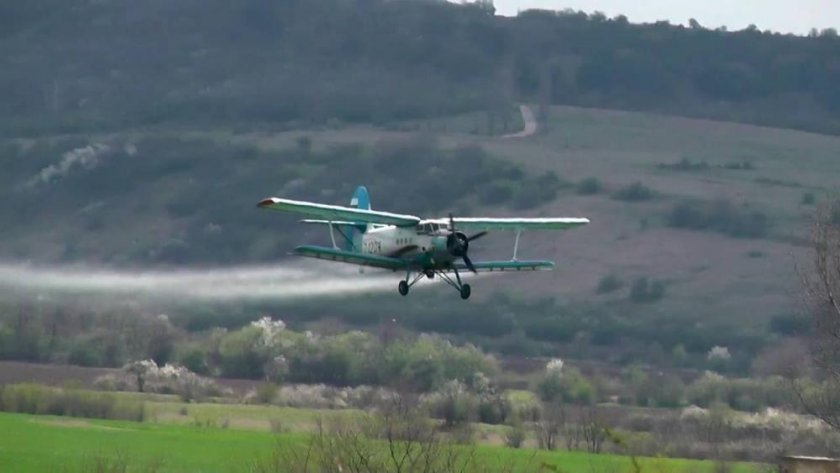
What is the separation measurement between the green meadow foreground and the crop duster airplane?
6.84 metres

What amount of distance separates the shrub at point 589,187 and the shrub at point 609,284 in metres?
19.8

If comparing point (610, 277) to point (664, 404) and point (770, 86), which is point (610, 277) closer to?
point (664, 404)

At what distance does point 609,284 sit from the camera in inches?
4387

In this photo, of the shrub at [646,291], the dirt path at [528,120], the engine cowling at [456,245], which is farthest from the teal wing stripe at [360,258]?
the dirt path at [528,120]

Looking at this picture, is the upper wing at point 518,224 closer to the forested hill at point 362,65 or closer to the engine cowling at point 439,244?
the engine cowling at point 439,244

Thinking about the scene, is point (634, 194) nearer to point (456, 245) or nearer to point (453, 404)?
point (453, 404)

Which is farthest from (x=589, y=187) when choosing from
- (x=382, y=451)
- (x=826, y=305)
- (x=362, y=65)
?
(x=382, y=451)

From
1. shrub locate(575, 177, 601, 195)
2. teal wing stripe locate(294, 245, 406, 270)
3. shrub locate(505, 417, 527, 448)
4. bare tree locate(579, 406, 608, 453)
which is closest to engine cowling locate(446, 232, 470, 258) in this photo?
teal wing stripe locate(294, 245, 406, 270)

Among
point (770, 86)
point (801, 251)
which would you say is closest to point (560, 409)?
point (801, 251)

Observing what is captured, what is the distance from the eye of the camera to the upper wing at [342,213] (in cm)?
4366

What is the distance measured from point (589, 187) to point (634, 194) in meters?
3.12

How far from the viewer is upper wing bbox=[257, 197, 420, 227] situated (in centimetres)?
4366

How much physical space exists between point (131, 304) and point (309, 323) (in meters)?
12.1

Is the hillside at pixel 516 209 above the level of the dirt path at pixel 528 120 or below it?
below
